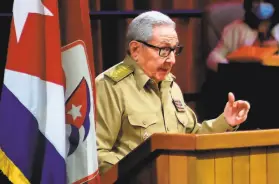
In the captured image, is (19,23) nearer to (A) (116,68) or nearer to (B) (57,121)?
(B) (57,121)

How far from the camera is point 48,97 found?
2.10m

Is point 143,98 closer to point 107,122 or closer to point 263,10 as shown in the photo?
point 107,122

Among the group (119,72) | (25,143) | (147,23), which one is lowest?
(25,143)

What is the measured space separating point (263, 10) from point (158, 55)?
5.35ft

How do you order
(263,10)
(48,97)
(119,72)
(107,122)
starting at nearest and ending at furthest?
(48,97), (107,122), (119,72), (263,10)

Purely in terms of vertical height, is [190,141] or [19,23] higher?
[19,23]

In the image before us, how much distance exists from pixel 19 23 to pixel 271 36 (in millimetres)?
2294

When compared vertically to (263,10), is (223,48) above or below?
below

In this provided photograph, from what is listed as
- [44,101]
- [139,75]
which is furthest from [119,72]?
[44,101]

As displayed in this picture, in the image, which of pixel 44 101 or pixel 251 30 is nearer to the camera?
pixel 44 101

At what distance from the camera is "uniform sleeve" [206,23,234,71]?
412 centimetres

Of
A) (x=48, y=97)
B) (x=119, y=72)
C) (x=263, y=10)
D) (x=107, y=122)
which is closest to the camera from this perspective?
(x=48, y=97)

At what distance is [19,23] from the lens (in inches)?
82.4

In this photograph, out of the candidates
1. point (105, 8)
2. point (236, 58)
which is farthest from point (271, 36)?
point (105, 8)
